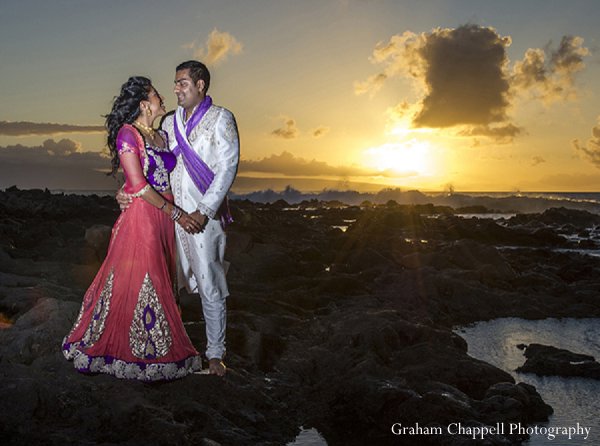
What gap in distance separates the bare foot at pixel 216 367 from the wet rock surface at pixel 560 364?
14.3 feet

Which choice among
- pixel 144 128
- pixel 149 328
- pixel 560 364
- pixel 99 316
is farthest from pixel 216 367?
pixel 560 364

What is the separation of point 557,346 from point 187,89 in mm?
7444

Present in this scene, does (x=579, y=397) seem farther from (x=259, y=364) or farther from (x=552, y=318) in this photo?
(x=552, y=318)

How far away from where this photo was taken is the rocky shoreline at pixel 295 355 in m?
4.60

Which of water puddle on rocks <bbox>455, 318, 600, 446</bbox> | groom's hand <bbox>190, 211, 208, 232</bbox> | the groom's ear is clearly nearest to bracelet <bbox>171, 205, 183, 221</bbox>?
groom's hand <bbox>190, 211, 208, 232</bbox>

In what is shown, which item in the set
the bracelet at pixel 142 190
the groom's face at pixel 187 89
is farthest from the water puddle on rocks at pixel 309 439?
the groom's face at pixel 187 89

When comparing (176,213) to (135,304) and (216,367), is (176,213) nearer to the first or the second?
(135,304)

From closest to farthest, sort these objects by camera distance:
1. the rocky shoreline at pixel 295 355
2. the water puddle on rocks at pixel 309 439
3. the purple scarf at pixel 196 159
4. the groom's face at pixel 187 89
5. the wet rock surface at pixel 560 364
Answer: the rocky shoreline at pixel 295 355
the water puddle on rocks at pixel 309 439
the groom's face at pixel 187 89
the purple scarf at pixel 196 159
the wet rock surface at pixel 560 364

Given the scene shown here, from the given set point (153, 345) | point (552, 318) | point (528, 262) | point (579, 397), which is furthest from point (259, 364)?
point (528, 262)

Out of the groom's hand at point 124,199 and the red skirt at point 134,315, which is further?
the groom's hand at point 124,199

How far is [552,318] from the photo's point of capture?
11.3 metres

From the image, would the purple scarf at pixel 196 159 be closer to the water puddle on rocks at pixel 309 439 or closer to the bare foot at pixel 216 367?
the bare foot at pixel 216 367

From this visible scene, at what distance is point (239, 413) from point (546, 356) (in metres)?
4.70

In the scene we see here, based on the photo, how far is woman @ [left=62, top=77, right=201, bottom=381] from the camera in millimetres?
5027
